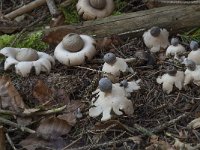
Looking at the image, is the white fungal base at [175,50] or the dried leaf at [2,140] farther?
the white fungal base at [175,50]

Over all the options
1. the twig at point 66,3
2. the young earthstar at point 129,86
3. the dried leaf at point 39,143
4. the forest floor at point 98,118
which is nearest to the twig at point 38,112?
the forest floor at point 98,118

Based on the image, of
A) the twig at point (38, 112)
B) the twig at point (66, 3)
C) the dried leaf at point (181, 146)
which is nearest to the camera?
the dried leaf at point (181, 146)

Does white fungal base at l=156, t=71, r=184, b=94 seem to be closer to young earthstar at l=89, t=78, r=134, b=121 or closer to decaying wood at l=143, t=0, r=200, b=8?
young earthstar at l=89, t=78, r=134, b=121

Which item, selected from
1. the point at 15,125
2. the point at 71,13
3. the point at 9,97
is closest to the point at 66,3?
the point at 71,13

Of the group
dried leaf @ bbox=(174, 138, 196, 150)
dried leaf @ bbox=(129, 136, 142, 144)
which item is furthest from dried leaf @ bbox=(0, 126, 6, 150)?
dried leaf @ bbox=(174, 138, 196, 150)

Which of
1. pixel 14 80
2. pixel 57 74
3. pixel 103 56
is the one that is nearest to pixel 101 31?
pixel 103 56

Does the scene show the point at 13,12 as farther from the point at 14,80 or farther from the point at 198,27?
the point at 198,27

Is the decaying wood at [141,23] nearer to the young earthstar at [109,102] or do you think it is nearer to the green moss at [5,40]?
the green moss at [5,40]
